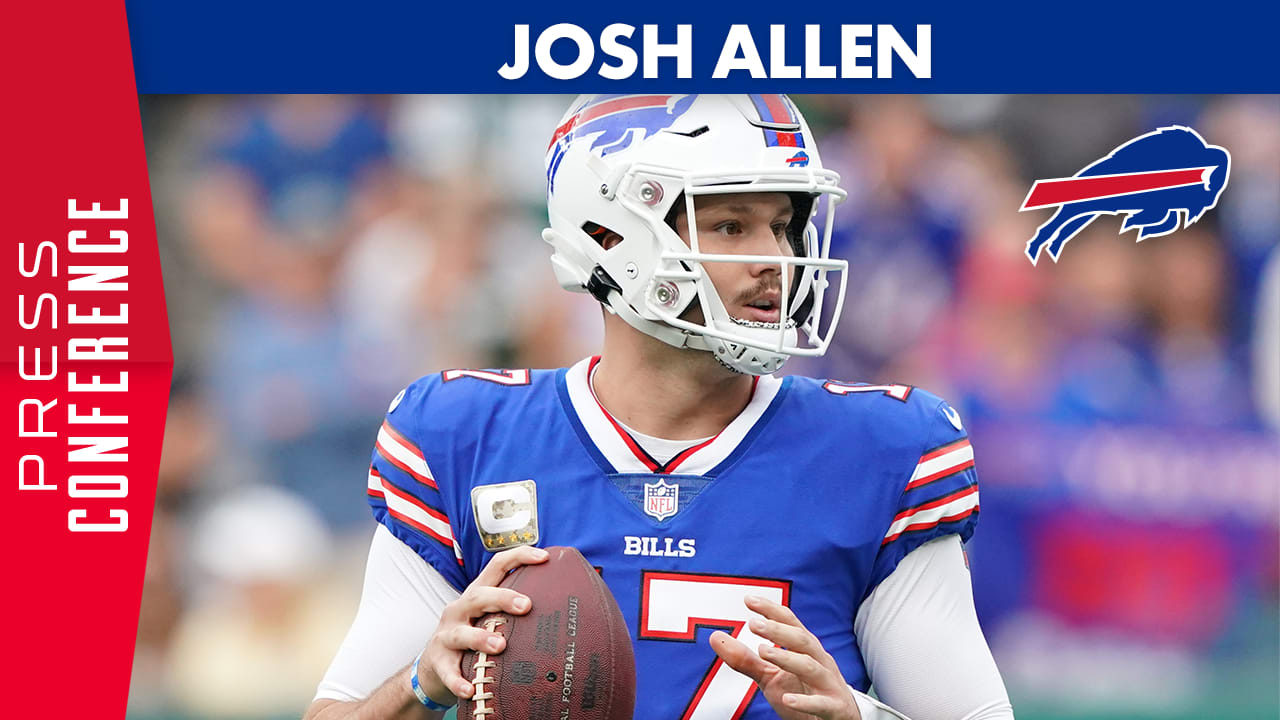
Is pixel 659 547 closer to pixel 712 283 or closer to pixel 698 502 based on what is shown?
pixel 698 502

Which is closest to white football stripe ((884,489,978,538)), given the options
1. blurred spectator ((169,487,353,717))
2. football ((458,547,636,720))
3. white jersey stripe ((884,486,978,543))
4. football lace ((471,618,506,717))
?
white jersey stripe ((884,486,978,543))

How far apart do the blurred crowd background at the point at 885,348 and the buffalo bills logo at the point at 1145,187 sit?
0.05m

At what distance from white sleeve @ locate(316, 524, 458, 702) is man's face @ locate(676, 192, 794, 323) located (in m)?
0.57

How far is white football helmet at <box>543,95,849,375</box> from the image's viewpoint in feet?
7.11

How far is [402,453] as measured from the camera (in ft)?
7.48

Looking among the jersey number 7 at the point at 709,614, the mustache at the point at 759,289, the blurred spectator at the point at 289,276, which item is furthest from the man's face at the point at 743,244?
the blurred spectator at the point at 289,276

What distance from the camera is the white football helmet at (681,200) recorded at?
217 centimetres

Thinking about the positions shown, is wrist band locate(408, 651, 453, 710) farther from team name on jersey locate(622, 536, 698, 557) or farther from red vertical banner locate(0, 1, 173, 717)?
red vertical banner locate(0, 1, 173, 717)

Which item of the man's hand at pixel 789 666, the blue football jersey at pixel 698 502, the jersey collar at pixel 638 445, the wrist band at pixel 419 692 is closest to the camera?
the man's hand at pixel 789 666

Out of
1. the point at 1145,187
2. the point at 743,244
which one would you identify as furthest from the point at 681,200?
the point at 1145,187

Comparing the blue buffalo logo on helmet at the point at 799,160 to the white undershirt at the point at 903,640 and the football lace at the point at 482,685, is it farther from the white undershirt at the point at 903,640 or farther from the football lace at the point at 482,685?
the football lace at the point at 482,685

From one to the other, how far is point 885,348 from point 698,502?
Answer: 2.50 m

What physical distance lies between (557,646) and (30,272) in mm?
3128

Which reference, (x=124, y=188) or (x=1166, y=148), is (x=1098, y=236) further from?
(x=124, y=188)
